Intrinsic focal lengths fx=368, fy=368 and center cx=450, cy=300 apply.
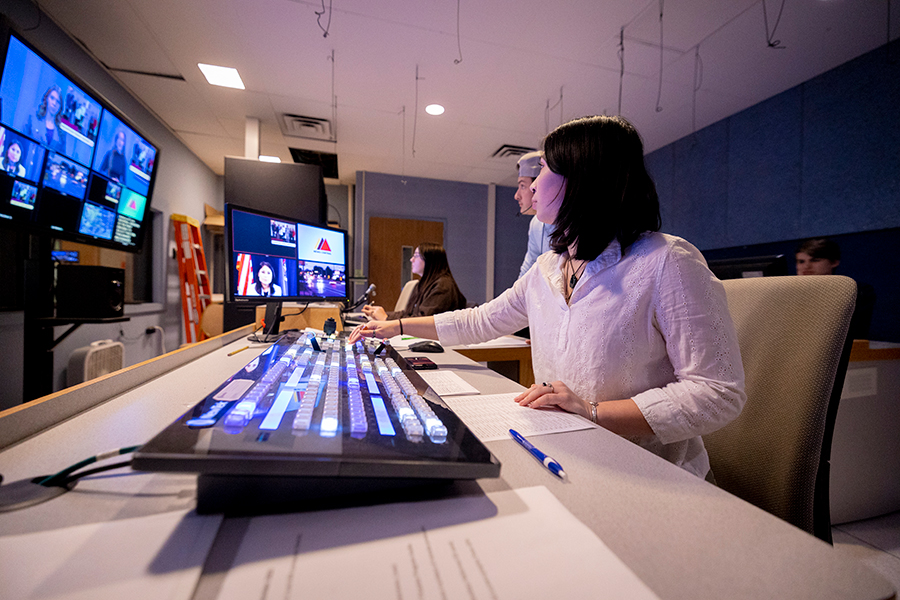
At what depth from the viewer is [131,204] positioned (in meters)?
1.90

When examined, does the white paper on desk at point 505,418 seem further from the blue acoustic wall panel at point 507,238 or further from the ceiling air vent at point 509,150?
the blue acoustic wall panel at point 507,238

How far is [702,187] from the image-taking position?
12.1 feet

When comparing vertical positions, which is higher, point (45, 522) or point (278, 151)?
point (278, 151)

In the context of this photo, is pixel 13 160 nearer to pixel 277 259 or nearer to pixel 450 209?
pixel 277 259

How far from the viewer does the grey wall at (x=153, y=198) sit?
2062 mm

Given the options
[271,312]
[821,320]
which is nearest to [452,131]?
[271,312]

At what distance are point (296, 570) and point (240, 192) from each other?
10.1 ft

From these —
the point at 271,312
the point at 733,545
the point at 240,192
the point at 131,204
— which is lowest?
the point at 733,545

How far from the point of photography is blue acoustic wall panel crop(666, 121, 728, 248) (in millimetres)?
3494

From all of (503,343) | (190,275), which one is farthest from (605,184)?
(190,275)

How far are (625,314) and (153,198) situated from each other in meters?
4.38

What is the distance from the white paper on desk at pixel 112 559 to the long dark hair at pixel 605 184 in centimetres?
Answer: 79

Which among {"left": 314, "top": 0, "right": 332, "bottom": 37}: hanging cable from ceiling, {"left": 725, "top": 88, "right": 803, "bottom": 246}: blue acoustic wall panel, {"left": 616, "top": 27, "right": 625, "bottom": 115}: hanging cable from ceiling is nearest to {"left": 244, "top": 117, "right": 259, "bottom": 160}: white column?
{"left": 314, "top": 0, "right": 332, "bottom": 37}: hanging cable from ceiling

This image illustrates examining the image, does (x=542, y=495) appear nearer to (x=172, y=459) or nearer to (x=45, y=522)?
(x=172, y=459)
